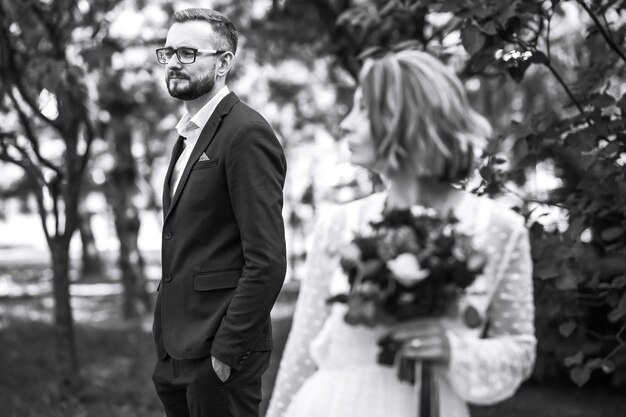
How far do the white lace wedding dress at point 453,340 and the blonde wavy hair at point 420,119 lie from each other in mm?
181

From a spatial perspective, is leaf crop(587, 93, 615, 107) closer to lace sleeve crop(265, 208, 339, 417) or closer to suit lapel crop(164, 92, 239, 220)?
suit lapel crop(164, 92, 239, 220)

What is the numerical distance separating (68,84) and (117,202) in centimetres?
1077

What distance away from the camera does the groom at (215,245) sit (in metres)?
3.17

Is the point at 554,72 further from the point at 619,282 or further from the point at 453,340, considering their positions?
the point at 453,340

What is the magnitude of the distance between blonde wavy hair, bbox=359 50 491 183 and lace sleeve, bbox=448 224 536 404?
30 centimetres

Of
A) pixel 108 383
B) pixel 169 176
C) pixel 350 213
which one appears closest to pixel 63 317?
pixel 108 383

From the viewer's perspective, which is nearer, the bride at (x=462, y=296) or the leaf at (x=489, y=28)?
the bride at (x=462, y=296)

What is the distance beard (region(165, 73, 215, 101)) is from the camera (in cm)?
337

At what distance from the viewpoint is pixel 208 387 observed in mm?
3213

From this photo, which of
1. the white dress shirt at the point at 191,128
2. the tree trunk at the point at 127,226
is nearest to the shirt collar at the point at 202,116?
the white dress shirt at the point at 191,128

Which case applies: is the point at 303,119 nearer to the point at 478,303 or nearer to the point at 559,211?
the point at 559,211

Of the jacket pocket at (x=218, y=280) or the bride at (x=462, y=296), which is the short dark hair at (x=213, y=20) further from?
the bride at (x=462, y=296)

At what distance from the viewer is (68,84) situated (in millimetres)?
6500

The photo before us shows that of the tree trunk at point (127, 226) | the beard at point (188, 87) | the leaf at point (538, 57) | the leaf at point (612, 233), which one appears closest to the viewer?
the beard at point (188, 87)
